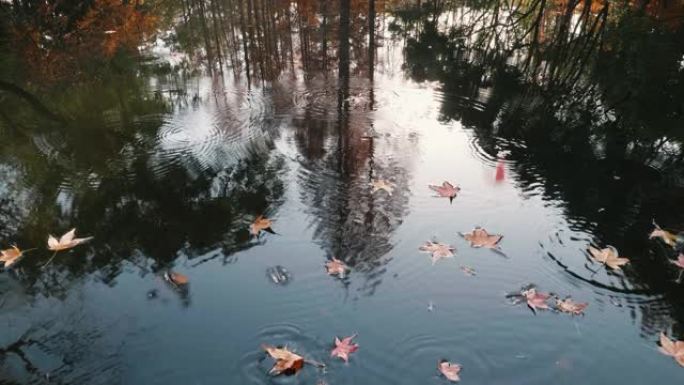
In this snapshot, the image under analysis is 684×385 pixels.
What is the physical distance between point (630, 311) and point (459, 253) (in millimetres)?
1183

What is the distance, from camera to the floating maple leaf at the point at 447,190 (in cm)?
424

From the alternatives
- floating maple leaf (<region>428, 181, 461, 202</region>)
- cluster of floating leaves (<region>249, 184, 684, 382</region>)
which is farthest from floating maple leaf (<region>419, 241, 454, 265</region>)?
floating maple leaf (<region>428, 181, 461, 202</region>)

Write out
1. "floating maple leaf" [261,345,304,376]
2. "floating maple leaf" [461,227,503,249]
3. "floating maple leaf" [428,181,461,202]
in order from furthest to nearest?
1. "floating maple leaf" [428,181,461,202]
2. "floating maple leaf" [461,227,503,249]
3. "floating maple leaf" [261,345,304,376]

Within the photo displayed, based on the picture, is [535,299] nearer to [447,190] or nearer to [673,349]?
[673,349]

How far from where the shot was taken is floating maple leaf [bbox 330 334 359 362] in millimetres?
2639

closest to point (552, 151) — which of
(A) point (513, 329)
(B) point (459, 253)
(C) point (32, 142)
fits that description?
(B) point (459, 253)

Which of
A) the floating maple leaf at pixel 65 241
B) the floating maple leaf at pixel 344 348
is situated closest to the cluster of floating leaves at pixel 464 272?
the floating maple leaf at pixel 344 348

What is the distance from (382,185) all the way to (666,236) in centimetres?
242

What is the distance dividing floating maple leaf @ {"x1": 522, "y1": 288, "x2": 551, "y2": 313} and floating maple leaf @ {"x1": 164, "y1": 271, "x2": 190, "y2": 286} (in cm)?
240

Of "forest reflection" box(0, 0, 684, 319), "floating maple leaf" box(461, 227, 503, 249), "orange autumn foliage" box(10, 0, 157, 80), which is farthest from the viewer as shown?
Result: "orange autumn foliage" box(10, 0, 157, 80)

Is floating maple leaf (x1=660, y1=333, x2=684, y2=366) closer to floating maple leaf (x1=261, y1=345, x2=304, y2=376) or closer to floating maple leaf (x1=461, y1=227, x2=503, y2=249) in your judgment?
floating maple leaf (x1=461, y1=227, x2=503, y2=249)

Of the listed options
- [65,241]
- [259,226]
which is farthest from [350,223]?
[65,241]

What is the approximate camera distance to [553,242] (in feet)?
11.9

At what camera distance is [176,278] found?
3.19 m
